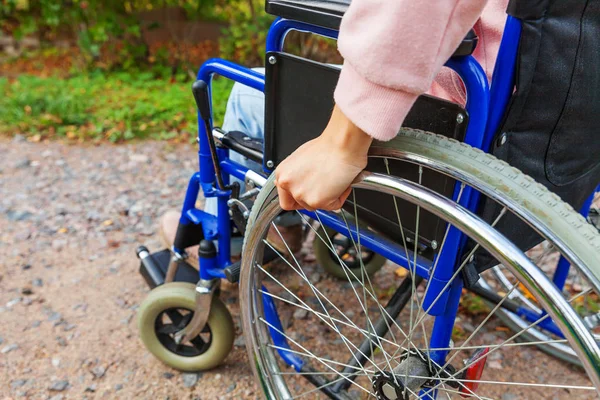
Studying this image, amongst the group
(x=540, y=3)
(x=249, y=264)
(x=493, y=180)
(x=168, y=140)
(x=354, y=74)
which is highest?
(x=540, y=3)

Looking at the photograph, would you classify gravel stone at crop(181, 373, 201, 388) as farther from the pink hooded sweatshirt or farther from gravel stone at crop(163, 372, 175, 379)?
the pink hooded sweatshirt

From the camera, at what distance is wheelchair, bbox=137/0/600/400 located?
79 cm

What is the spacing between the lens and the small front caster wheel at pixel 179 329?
5.25 feet

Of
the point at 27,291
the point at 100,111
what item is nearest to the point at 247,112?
the point at 27,291

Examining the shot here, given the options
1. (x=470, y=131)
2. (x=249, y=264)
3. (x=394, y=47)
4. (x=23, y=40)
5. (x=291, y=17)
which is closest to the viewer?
(x=394, y=47)

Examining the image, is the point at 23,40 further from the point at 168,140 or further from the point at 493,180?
the point at 493,180

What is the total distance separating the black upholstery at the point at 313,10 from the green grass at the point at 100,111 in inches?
96.9

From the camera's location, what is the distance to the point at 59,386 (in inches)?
65.1

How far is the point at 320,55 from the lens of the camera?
176 inches

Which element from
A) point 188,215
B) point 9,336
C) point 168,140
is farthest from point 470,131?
point 168,140

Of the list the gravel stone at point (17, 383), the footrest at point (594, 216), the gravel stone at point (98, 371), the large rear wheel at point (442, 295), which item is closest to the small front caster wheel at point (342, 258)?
the large rear wheel at point (442, 295)

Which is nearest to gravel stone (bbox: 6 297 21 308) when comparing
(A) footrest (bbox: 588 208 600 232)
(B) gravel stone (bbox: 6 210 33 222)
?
(B) gravel stone (bbox: 6 210 33 222)

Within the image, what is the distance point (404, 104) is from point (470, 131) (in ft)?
0.50

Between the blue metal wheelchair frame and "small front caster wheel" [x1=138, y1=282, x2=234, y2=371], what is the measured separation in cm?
14
